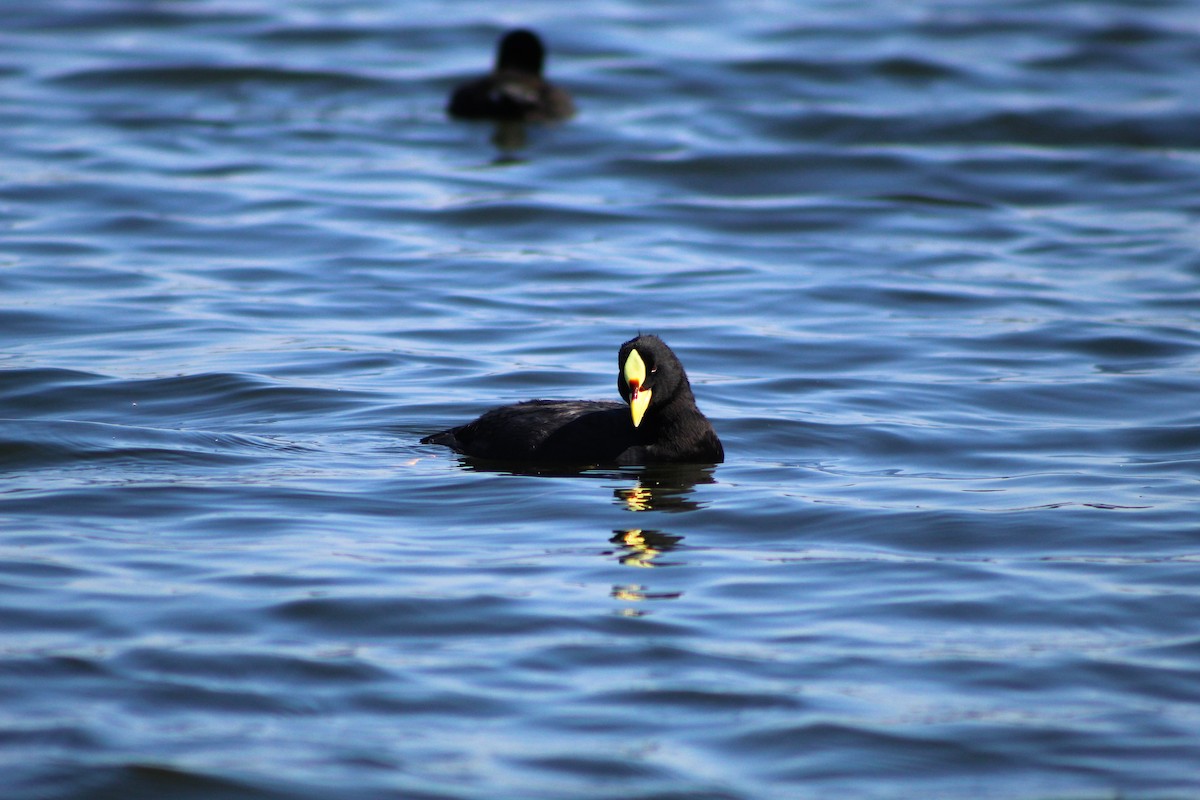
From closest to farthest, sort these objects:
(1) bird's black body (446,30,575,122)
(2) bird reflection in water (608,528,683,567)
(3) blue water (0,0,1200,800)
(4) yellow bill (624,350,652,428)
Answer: (3) blue water (0,0,1200,800) → (2) bird reflection in water (608,528,683,567) → (4) yellow bill (624,350,652,428) → (1) bird's black body (446,30,575,122)

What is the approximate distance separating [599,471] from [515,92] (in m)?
11.9

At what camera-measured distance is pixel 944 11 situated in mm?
29391

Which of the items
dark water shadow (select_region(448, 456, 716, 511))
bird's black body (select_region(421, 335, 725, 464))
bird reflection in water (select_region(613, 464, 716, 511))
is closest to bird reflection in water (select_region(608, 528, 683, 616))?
bird reflection in water (select_region(613, 464, 716, 511))

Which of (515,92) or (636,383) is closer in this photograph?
(636,383)

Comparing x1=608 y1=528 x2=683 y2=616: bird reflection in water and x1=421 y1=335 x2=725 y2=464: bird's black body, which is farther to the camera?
x1=421 y1=335 x2=725 y2=464: bird's black body

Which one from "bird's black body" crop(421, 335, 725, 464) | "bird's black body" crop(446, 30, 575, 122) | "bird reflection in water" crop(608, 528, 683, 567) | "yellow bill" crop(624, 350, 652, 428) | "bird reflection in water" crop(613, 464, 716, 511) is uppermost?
"bird's black body" crop(446, 30, 575, 122)

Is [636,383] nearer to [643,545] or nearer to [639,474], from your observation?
[639,474]

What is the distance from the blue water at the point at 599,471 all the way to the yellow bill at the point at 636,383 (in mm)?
434

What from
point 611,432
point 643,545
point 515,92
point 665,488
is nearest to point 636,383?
point 611,432

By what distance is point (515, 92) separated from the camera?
20.6 meters

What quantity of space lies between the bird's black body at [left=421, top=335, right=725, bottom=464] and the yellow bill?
0.14 meters

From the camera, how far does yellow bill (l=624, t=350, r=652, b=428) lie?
8.99m

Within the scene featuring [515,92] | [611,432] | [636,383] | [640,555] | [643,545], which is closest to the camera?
[640,555]

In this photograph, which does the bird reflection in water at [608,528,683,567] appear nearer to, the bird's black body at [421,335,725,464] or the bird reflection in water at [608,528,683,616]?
the bird reflection in water at [608,528,683,616]
